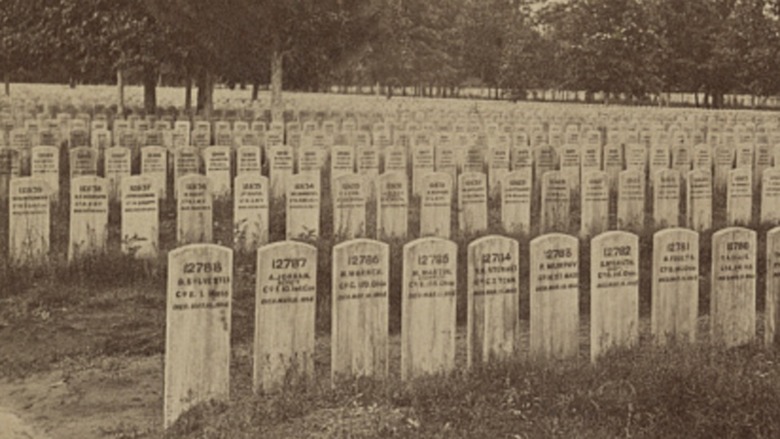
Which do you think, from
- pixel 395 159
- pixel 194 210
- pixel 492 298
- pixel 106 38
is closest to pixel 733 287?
pixel 492 298

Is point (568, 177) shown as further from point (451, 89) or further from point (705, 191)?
point (451, 89)

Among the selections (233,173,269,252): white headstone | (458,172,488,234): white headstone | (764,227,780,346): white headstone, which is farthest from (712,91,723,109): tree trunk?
(764,227,780,346): white headstone

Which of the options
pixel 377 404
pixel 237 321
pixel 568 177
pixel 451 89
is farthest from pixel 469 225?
pixel 451 89

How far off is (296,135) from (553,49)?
54.2m

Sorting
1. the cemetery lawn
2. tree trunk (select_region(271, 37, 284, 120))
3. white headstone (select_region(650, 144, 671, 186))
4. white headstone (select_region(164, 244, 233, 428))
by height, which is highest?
tree trunk (select_region(271, 37, 284, 120))

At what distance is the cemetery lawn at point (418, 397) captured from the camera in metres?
6.59

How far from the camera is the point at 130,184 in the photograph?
1245cm

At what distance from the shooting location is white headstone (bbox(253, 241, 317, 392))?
25.5 ft

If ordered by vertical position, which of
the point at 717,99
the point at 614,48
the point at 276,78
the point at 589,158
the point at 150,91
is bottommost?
the point at 589,158

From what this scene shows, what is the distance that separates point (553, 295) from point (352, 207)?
4970 millimetres

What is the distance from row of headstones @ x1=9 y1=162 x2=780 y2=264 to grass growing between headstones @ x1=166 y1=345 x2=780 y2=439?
200 inches

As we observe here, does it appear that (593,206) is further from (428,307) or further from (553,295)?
(428,307)

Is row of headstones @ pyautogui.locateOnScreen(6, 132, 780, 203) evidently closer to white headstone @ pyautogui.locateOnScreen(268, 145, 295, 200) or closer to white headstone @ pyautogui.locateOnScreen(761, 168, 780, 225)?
white headstone @ pyautogui.locateOnScreen(268, 145, 295, 200)

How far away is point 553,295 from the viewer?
8.59m
